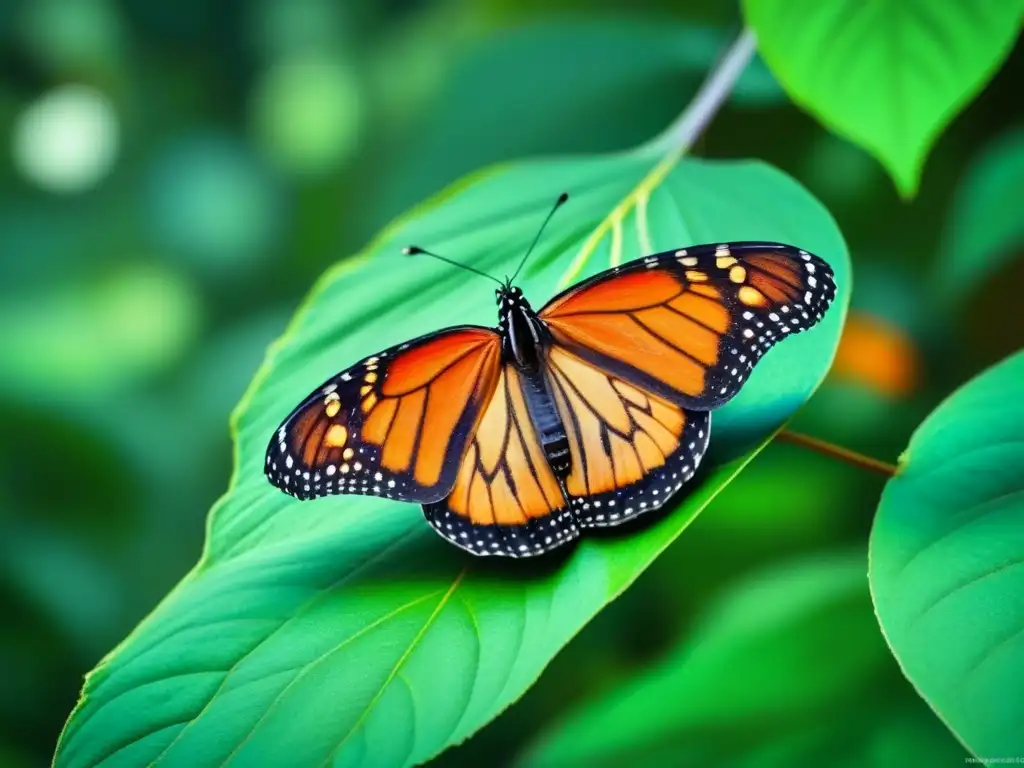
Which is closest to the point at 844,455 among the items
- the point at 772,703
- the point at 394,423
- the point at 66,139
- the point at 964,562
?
the point at 964,562

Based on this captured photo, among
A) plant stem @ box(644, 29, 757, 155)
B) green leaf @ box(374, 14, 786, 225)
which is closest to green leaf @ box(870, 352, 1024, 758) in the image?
plant stem @ box(644, 29, 757, 155)

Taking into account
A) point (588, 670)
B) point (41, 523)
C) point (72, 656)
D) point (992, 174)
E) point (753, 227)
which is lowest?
point (588, 670)

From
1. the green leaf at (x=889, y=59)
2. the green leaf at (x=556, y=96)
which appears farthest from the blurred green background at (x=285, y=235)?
the green leaf at (x=889, y=59)

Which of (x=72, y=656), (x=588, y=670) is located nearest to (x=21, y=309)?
(x=72, y=656)

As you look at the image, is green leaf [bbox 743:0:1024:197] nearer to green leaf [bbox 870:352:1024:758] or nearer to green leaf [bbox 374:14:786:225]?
green leaf [bbox 870:352:1024:758]

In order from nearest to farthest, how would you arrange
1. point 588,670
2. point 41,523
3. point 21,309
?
point 588,670 → point 41,523 → point 21,309

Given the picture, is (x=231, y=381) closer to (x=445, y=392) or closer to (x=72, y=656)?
(x=72, y=656)

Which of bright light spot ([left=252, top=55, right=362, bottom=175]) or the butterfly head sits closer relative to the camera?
the butterfly head

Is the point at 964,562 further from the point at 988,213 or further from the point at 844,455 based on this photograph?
the point at 988,213
